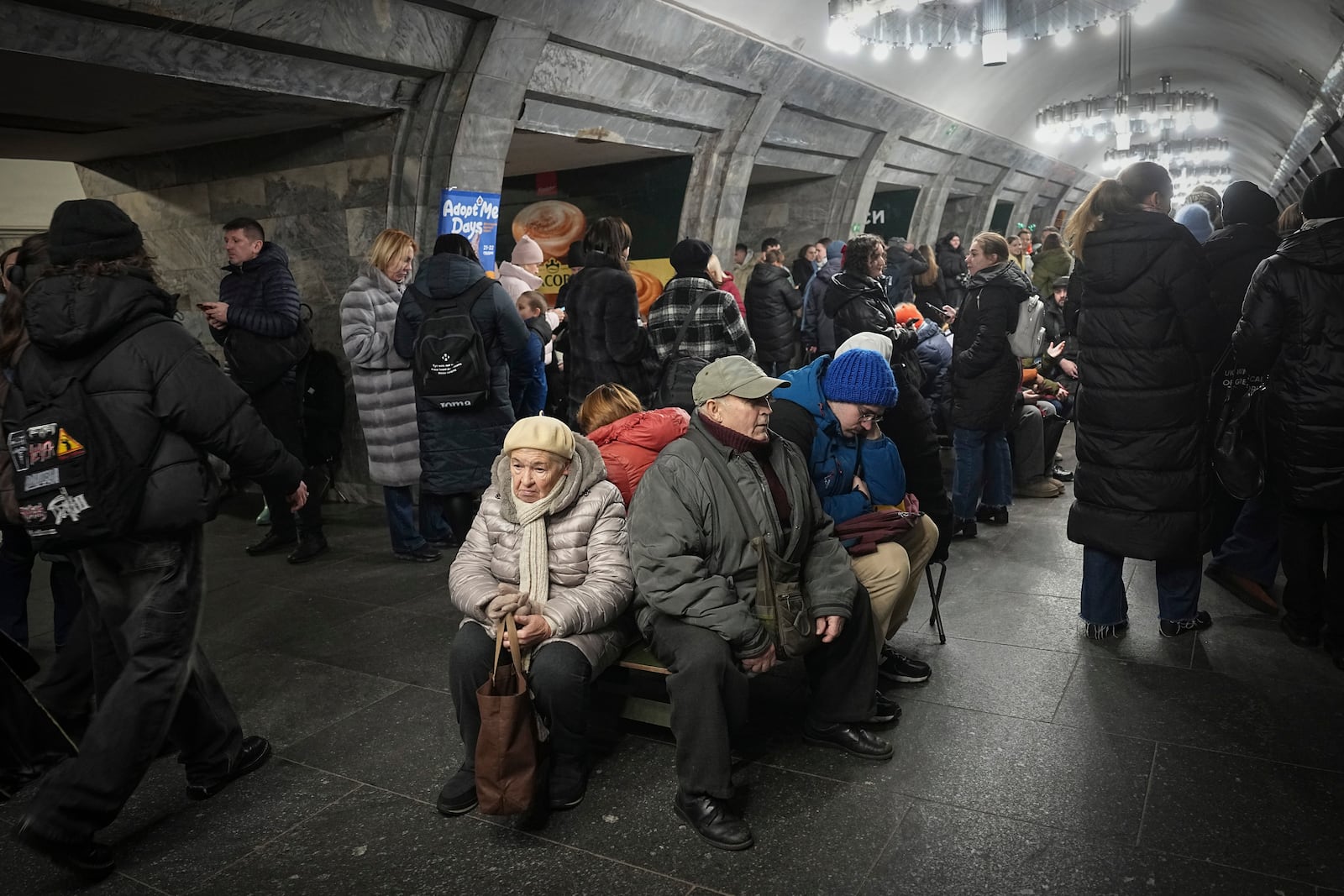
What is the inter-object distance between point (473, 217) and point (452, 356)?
2300 millimetres

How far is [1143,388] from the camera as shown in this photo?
156 inches

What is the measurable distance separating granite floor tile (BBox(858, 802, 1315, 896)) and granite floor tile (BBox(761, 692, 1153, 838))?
0.33 ft

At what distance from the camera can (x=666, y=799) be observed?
3.07 metres

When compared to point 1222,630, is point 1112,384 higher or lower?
higher

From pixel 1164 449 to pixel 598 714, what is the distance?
2483 millimetres

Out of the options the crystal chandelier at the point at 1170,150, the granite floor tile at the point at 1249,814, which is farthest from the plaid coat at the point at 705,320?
the crystal chandelier at the point at 1170,150

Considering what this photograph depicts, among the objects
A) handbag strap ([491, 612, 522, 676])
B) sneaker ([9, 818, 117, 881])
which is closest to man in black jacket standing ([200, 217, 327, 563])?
sneaker ([9, 818, 117, 881])

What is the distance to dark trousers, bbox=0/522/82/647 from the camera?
4.09m

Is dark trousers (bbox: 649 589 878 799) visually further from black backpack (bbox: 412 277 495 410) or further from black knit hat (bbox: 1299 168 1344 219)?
black knit hat (bbox: 1299 168 1344 219)

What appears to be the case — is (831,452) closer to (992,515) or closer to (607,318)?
(607,318)

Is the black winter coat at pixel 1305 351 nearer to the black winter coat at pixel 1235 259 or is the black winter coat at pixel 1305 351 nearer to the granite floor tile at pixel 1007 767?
the black winter coat at pixel 1235 259

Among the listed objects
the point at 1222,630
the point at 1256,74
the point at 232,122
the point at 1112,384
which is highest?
the point at 1256,74

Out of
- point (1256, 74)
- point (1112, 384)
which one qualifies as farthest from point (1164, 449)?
point (1256, 74)

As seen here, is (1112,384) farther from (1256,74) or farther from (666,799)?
(1256,74)
